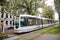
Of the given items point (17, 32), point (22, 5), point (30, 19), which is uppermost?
point (22, 5)

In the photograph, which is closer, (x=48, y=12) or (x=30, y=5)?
(x=30, y=5)

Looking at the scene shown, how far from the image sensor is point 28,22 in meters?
18.5

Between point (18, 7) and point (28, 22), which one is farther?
point (18, 7)

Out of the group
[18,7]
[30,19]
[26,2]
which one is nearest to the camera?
[30,19]

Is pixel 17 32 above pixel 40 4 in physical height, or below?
below

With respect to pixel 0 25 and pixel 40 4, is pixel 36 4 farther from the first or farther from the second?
pixel 0 25

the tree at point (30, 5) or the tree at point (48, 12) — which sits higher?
the tree at point (30, 5)

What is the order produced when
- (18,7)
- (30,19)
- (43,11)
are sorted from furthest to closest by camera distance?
1. (43,11)
2. (18,7)
3. (30,19)

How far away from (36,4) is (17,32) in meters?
16.9

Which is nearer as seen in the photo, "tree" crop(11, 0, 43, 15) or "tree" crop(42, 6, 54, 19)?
"tree" crop(11, 0, 43, 15)

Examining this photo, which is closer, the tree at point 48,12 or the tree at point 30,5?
the tree at point 30,5

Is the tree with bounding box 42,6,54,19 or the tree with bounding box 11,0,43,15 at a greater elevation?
the tree with bounding box 11,0,43,15

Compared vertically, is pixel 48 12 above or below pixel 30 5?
below

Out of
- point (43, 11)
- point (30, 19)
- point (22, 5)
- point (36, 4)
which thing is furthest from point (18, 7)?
point (30, 19)
